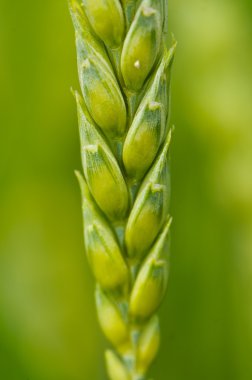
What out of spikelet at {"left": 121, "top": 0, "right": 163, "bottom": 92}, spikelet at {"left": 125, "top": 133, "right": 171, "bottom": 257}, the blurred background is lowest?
the blurred background

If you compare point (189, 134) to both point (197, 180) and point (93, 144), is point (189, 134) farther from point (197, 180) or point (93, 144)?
point (93, 144)

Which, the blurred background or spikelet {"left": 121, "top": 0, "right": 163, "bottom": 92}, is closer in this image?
spikelet {"left": 121, "top": 0, "right": 163, "bottom": 92}

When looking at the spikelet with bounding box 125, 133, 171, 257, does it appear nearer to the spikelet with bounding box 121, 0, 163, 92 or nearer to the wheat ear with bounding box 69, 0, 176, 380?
the wheat ear with bounding box 69, 0, 176, 380

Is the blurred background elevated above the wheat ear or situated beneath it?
situated beneath

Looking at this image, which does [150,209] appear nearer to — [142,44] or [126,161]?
[126,161]

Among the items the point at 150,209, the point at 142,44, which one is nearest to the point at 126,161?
the point at 150,209

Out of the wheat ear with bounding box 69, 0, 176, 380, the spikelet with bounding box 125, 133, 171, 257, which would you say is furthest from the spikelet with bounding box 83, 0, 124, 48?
the spikelet with bounding box 125, 133, 171, 257

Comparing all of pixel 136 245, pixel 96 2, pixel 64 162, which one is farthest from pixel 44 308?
pixel 96 2

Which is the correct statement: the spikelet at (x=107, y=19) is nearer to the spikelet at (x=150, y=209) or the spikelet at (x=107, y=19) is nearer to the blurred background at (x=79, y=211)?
the spikelet at (x=150, y=209)
